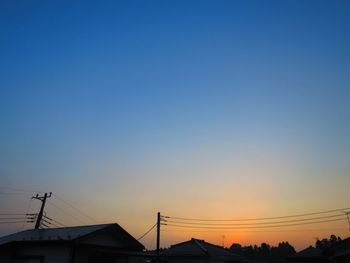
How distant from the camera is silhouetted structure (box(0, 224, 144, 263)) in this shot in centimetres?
1952

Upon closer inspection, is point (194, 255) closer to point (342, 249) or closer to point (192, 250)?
point (192, 250)

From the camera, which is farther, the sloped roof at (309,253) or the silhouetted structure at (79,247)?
the sloped roof at (309,253)

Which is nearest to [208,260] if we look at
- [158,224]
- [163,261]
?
[163,261]

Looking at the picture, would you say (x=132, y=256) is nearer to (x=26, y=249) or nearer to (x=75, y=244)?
(x=75, y=244)

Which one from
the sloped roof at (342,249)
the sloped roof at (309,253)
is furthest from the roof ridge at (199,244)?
the sloped roof at (309,253)

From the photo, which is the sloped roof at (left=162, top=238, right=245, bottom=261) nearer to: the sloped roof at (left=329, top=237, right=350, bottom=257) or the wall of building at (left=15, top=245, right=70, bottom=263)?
the sloped roof at (left=329, top=237, right=350, bottom=257)

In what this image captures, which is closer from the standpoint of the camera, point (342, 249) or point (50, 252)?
point (50, 252)

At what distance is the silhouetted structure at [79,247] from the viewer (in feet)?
64.0

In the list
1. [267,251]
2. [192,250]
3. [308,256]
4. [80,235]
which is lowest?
[80,235]

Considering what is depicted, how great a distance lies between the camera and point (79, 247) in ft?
64.3

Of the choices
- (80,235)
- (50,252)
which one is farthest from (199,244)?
(50,252)

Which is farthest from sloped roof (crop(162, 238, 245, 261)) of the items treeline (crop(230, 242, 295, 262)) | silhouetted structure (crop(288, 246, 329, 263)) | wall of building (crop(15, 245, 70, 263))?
treeline (crop(230, 242, 295, 262))

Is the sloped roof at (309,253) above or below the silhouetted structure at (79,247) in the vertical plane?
above

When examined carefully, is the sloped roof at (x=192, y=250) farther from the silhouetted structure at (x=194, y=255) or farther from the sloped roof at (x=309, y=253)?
the sloped roof at (x=309, y=253)
